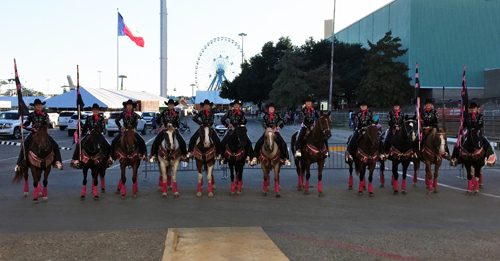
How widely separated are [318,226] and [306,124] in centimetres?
435

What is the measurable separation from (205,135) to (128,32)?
158ft

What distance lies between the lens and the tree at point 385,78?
5484cm

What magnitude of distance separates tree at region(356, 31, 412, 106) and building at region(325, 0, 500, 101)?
4.34 m

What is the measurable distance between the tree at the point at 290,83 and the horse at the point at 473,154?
Result: 51329 mm

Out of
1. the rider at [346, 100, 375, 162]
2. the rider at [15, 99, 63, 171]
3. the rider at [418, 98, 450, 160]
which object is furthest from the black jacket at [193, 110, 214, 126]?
the rider at [418, 98, 450, 160]

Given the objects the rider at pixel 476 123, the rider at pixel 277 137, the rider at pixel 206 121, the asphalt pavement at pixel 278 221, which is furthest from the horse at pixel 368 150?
the rider at pixel 206 121

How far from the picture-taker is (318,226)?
8.48m

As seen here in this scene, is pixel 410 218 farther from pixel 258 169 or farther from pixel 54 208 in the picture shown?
pixel 258 169

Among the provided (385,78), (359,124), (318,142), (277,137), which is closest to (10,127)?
(277,137)

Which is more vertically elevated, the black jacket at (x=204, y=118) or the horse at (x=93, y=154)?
the black jacket at (x=204, y=118)

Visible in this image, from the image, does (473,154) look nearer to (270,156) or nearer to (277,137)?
(277,137)

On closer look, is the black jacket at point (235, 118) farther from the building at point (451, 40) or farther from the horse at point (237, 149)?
the building at point (451, 40)

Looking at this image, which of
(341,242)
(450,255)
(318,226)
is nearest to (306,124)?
(318,226)

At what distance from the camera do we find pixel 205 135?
437 inches
